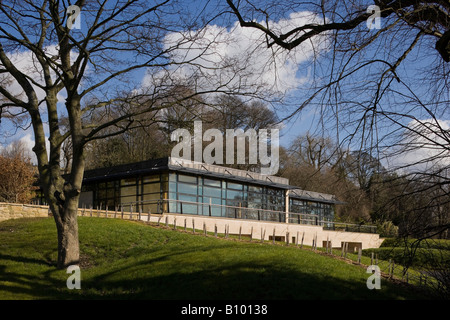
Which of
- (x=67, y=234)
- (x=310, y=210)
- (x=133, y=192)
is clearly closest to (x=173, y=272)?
(x=67, y=234)

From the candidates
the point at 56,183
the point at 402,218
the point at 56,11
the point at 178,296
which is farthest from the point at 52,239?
the point at 402,218

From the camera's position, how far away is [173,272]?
474 inches

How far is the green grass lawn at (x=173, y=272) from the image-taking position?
9.82 m

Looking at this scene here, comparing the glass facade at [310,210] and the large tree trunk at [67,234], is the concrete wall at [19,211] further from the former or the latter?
the glass facade at [310,210]

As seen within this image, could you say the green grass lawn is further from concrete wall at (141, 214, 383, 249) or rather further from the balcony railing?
the balcony railing

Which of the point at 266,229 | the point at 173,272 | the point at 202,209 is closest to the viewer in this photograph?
the point at 173,272

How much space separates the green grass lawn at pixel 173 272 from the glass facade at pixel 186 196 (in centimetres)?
920

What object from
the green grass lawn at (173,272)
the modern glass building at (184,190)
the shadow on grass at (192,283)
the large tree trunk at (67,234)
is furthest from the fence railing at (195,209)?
the shadow on grass at (192,283)

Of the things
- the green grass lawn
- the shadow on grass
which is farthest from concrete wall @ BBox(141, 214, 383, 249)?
the shadow on grass

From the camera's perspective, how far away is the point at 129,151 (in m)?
43.5

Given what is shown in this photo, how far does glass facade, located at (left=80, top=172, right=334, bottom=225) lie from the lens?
29.7 m

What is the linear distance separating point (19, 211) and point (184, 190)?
979cm

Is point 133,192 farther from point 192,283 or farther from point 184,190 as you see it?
point 192,283

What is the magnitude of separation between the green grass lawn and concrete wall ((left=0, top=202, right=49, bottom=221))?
18.7 feet
